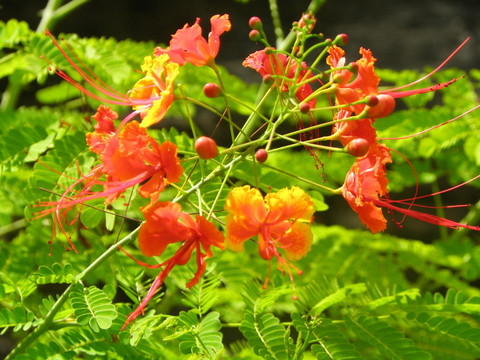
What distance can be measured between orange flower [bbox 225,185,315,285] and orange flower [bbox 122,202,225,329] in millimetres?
49

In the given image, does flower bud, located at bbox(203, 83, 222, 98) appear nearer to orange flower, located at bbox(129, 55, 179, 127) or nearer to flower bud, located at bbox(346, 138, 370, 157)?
orange flower, located at bbox(129, 55, 179, 127)

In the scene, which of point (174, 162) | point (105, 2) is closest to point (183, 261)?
point (174, 162)

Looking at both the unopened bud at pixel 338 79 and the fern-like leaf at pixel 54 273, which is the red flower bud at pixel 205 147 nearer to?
the unopened bud at pixel 338 79

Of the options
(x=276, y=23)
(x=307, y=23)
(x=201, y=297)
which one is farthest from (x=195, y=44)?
(x=276, y=23)

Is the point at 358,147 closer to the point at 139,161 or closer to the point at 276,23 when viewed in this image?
the point at 139,161

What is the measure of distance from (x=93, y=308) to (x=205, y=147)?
48cm

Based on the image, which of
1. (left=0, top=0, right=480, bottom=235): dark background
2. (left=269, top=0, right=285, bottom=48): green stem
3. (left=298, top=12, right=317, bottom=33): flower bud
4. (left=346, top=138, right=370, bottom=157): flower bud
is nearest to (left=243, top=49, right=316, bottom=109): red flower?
(left=298, top=12, right=317, bottom=33): flower bud

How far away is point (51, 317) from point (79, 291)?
94 millimetres

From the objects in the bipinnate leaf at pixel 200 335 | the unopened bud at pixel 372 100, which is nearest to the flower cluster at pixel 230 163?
the unopened bud at pixel 372 100

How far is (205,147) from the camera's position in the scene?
3.58ft

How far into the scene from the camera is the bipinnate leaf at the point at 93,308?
1189 millimetres

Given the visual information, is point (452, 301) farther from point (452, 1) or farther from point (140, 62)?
point (452, 1)

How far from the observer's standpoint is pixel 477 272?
2.34 meters

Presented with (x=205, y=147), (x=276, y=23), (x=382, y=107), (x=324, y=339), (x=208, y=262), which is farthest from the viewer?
(x=276, y=23)
